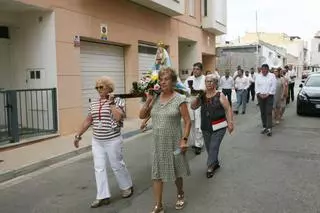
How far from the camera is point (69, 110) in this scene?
35.6 feet

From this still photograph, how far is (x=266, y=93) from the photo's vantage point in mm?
10617

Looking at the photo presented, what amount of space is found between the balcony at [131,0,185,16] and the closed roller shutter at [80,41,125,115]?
186 cm

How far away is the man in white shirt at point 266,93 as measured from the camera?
10584mm

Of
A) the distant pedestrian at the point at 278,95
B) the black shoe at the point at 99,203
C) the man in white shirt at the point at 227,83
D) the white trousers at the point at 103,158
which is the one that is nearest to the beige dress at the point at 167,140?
the white trousers at the point at 103,158

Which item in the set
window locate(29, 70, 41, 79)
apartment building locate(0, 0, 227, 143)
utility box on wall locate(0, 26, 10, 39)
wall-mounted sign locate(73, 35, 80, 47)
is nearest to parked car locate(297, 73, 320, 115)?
apartment building locate(0, 0, 227, 143)

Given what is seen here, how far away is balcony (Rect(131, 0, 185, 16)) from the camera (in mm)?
14328

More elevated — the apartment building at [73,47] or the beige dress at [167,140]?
the apartment building at [73,47]

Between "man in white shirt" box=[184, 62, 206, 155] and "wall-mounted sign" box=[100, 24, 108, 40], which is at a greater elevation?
"wall-mounted sign" box=[100, 24, 108, 40]

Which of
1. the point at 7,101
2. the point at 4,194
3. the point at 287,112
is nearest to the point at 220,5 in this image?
the point at 287,112

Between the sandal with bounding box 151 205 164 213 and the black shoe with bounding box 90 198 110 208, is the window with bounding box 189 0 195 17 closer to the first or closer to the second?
the black shoe with bounding box 90 198 110 208

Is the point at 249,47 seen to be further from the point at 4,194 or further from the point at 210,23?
the point at 4,194

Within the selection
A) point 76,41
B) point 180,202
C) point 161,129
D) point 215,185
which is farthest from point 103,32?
point 180,202

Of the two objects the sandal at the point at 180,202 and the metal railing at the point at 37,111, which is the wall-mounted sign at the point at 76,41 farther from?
the sandal at the point at 180,202

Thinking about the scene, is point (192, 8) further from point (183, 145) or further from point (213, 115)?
point (183, 145)
